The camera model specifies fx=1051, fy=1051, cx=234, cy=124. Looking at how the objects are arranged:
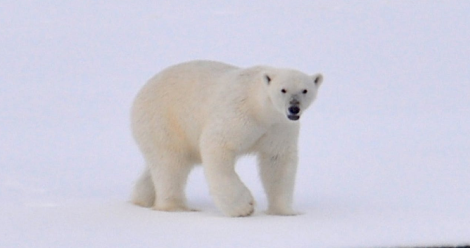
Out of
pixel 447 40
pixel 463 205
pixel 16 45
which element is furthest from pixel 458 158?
pixel 16 45

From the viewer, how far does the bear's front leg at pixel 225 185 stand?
7.12 meters

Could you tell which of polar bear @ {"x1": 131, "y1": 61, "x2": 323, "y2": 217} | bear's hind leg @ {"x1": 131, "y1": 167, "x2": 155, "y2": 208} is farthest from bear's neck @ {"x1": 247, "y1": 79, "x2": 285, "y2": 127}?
bear's hind leg @ {"x1": 131, "y1": 167, "x2": 155, "y2": 208}

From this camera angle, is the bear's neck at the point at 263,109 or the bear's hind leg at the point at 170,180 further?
the bear's hind leg at the point at 170,180

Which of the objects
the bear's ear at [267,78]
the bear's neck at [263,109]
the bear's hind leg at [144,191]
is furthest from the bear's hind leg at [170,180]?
the bear's ear at [267,78]

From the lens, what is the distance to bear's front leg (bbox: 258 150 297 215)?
7391 millimetres

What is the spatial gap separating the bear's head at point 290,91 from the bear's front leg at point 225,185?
1.75 feet

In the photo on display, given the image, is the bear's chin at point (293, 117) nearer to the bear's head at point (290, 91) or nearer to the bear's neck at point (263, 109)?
the bear's head at point (290, 91)

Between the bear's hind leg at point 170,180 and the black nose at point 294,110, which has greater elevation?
the black nose at point 294,110

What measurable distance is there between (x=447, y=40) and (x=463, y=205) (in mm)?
10113

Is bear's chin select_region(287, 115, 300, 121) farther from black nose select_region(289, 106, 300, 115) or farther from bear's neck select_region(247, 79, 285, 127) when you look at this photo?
bear's neck select_region(247, 79, 285, 127)

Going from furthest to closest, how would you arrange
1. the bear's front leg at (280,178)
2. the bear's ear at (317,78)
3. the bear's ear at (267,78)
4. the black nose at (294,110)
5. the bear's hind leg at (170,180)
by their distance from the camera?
1. the bear's hind leg at (170,180)
2. the bear's front leg at (280,178)
3. the bear's ear at (317,78)
4. the bear's ear at (267,78)
5. the black nose at (294,110)

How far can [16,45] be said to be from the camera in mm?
16484

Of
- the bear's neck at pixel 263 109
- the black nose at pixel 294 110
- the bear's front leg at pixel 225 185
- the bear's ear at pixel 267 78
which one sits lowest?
the bear's front leg at pixel 225 185

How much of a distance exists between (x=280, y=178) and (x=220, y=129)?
61cm
